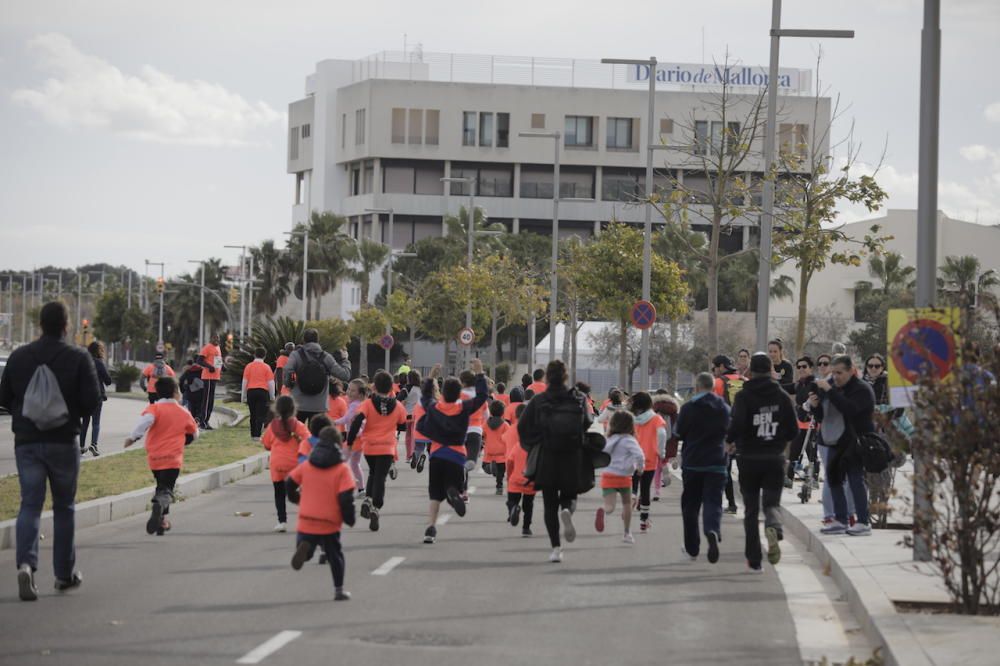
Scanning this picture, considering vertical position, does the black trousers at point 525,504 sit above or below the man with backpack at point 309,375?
below

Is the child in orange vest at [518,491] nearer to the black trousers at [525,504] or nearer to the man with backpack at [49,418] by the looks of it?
the black trousers at [525,504]

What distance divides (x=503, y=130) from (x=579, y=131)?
5.25m

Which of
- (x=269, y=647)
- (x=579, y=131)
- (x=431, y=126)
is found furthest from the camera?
(x=579, y=131)

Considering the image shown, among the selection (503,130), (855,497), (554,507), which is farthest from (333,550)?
(503,130)

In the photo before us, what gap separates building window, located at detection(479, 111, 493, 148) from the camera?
4023 inches

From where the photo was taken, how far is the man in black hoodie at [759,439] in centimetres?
1254

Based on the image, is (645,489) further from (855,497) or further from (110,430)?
(110,430)

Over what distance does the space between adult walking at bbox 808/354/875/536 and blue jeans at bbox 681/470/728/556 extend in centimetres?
191

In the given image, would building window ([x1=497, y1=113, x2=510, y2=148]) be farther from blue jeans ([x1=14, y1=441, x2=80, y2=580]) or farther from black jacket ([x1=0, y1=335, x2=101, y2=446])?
blue jeans ([x1=14, y1=441, x2=80, y2=580])

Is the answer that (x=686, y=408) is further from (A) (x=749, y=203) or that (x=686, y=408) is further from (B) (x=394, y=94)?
(B) (x=394, y=94)

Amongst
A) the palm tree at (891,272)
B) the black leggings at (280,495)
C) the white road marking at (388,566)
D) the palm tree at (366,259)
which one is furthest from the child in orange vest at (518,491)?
the palm tree at (366,259)

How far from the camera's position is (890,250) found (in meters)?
88.1

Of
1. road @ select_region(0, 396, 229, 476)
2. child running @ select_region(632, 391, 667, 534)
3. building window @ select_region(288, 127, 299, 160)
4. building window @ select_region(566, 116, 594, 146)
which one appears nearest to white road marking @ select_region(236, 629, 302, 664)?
child running @ select_region(632, 391, 667, 534)

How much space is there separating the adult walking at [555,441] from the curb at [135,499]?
459cm
